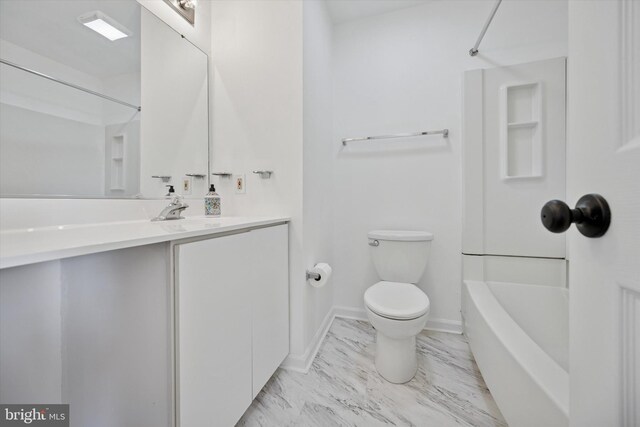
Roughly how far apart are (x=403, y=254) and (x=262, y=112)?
4.24 feet

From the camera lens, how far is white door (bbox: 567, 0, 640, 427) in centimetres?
30

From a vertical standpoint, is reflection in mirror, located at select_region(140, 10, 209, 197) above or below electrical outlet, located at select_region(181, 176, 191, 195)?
above

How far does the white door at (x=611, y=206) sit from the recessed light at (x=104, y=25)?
153 cm

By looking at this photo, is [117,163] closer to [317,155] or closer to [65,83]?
[65,83]

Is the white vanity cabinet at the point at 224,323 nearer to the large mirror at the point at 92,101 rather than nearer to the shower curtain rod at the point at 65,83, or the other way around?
the large mirror at the point at 92,101

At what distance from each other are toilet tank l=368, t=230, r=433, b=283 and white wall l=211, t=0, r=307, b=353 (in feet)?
2.09

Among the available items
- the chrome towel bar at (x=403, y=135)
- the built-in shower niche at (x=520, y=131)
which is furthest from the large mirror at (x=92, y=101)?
the built-in shower niche at (x=520, y=131)

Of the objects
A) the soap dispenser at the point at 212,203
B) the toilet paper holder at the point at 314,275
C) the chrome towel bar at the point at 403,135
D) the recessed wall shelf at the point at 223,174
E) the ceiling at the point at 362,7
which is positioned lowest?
the toilet paper holder at the point at 314,275

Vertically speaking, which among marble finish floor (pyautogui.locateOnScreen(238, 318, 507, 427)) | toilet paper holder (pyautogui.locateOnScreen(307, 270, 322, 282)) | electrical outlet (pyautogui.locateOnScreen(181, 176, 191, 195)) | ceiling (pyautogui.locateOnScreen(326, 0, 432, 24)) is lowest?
marble finish floor (pyautogui.locateOnScreen(238, 318, 507, 427))

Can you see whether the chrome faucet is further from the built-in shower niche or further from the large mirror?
the built-in shower niche

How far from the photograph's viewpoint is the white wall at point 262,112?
1.38 meters

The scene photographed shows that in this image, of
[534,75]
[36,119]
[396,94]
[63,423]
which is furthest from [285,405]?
[534,75]

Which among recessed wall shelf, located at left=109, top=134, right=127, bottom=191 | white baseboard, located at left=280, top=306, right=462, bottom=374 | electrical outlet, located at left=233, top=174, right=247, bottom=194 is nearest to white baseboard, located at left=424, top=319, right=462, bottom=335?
white baseboard, located at left=280, top=306, right=462, bottom=374

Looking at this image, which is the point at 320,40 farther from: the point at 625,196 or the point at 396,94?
the point at 625,196
